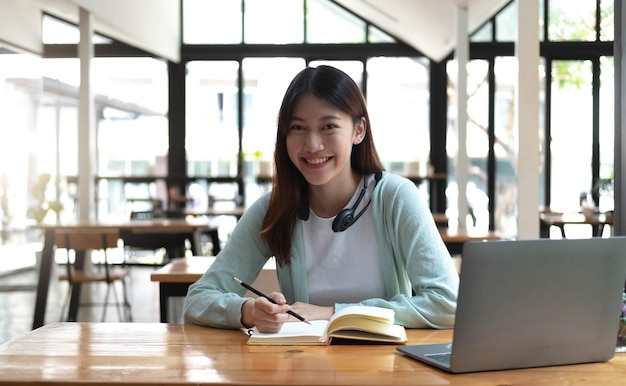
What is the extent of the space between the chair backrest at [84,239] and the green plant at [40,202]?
6.61 feet

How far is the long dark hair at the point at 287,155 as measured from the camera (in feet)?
6.54

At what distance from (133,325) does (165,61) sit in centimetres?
967

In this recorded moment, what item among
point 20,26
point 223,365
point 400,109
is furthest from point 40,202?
point 223,365

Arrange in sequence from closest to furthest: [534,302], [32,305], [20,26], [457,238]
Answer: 1. [534,302]
2. [457,238]
3. [32,305]
4. [20,26]

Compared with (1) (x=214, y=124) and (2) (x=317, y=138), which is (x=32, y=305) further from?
(2) (x=317, y=138)

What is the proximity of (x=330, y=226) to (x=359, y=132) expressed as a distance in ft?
0.80

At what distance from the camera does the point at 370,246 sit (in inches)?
80.9

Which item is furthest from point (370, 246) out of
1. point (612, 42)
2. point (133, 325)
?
point (612, 42)

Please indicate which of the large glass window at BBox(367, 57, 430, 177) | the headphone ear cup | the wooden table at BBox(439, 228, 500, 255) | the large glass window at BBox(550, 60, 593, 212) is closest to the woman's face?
the headphone ear cup

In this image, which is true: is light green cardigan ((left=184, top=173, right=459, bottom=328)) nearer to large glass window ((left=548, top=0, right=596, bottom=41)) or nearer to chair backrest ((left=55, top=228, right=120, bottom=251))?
large glass window ((left=548, top=0, right=596, bottom=41))

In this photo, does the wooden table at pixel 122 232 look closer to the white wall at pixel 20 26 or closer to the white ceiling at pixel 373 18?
the white wall at pixel 20 26

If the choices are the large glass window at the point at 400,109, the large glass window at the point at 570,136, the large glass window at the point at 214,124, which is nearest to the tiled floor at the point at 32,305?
the large glass window at the point at 214,124

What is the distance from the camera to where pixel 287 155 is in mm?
2109

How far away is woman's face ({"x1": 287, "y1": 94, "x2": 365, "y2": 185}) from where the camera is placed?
1.98 m
